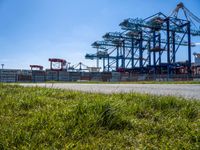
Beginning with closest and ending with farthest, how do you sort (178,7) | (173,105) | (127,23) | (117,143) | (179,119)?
(117,143) → (179,119) → (173,105) → (127,23) → (178,7)

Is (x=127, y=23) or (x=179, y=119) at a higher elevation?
(x=127, y=23)

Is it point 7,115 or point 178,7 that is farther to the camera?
point 178,7

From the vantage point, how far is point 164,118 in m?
3.37

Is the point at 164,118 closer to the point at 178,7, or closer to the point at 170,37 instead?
the point at 170,37

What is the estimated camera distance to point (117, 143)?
2391 millimetres

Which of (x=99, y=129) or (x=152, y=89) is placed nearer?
(x=99, y=129)

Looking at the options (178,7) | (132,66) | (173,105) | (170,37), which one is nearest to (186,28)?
A: (170,37)

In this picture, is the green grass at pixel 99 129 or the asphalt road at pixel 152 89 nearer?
the green grass at pixel 99 129

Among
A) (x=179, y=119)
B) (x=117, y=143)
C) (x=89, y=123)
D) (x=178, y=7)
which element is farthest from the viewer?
(x=178, y=7)

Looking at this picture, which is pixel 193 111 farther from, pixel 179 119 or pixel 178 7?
pixel 178 7

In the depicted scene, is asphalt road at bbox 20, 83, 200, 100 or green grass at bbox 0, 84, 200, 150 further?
asphalt road at bbox 20, 83, 200, 100

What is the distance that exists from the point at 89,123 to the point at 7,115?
4.06 ft

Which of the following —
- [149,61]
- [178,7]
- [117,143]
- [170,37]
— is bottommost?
[117,143]

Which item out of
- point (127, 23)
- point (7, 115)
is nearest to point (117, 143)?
point (7, 115)
